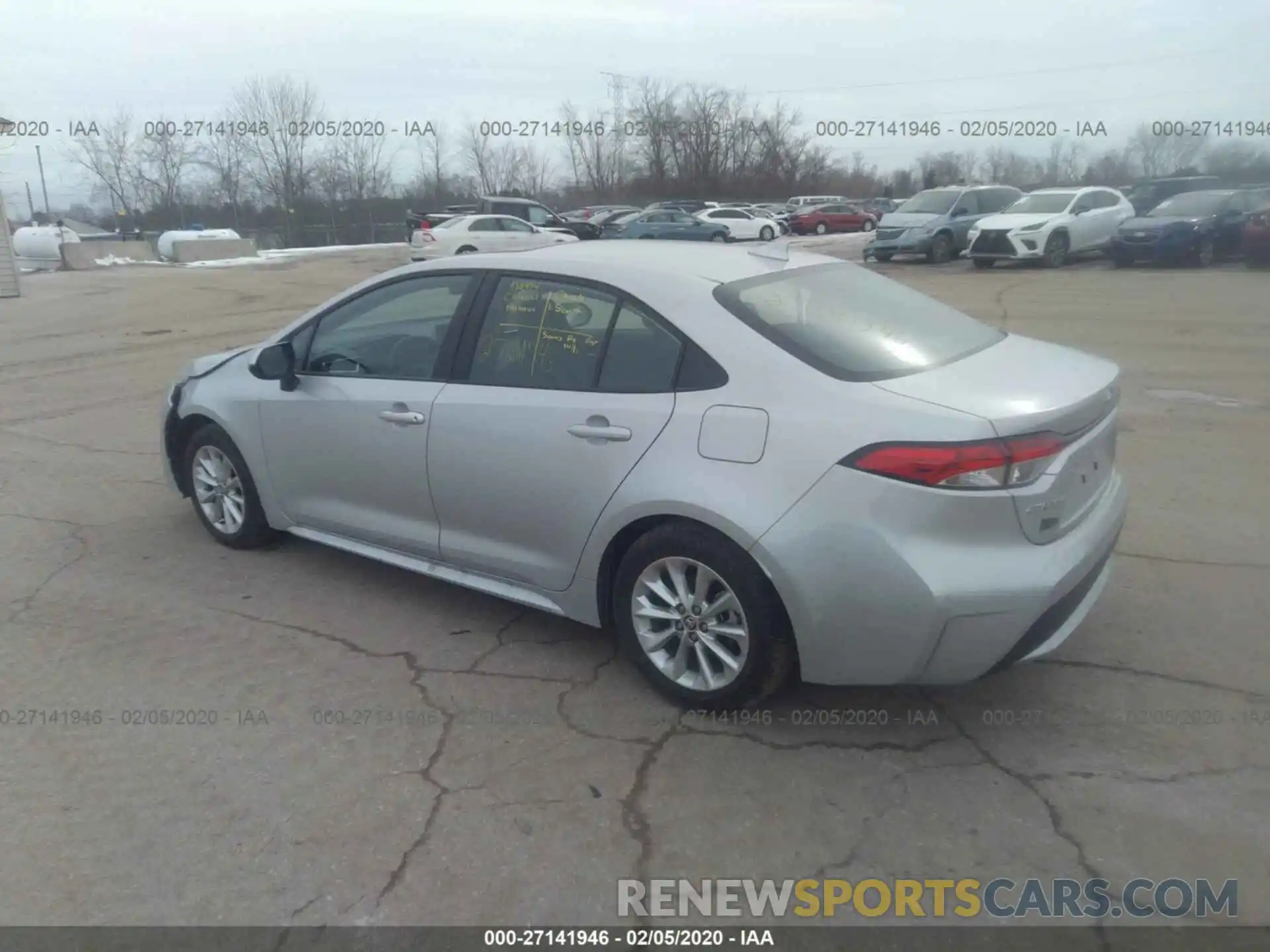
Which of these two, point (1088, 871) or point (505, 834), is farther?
point (505, 834)

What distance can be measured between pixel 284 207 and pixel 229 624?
1899 inches

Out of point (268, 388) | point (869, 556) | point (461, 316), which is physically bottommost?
point (869, 556)

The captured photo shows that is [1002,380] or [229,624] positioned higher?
[1002,380]

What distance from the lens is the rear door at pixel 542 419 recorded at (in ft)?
11.7

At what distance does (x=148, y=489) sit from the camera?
632 cm

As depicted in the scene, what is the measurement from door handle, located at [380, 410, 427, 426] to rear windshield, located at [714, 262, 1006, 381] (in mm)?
1361

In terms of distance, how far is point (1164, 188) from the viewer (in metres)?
28.0

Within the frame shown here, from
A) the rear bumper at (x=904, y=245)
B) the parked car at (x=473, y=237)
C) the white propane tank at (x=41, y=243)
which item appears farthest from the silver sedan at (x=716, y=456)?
the white propane tank at (x=41, y=243)

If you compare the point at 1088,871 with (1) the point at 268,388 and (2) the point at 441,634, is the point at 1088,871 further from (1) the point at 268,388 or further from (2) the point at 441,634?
(1) the point at 268,388

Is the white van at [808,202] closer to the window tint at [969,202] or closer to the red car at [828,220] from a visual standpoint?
the red car at [828,220]

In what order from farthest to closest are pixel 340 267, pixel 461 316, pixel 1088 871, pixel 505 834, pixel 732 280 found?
1. pixel 340 267
2. pixel 461 316
3. pixel 732 280
4. pixel 505 834
5. pixel 1088 871

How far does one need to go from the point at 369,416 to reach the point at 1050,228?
19251 mm

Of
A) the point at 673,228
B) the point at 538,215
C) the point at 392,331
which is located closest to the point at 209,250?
the point at 538,215

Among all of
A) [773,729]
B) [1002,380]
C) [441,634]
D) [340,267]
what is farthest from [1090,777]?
[340,267]
